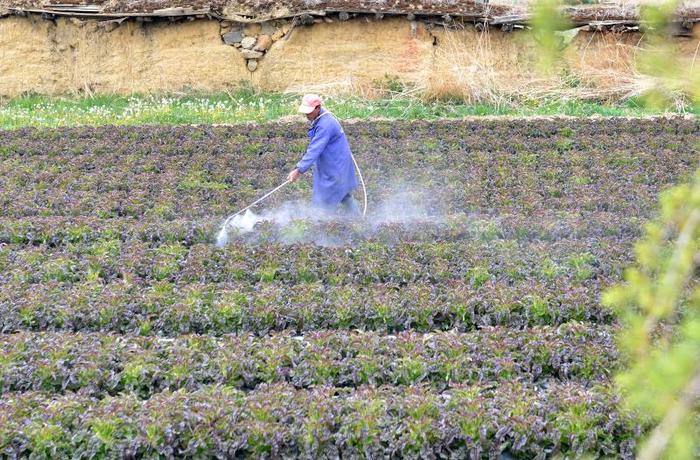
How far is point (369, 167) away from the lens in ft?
40.1

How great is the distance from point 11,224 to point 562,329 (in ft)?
20.3

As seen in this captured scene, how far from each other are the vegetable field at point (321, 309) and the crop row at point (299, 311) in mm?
18

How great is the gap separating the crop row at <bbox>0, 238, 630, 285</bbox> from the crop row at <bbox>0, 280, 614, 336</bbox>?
57 cm

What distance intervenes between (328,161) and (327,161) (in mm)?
11

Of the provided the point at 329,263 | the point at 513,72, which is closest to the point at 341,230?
the point at 329,263

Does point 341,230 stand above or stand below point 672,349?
below

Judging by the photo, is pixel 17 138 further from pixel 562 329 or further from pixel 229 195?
pixel 562 329

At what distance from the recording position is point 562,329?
6277 mm

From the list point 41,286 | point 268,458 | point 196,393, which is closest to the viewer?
point 268,458

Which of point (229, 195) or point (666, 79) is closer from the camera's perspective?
point (666, 79)

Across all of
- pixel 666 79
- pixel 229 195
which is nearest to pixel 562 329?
pixel 666 79

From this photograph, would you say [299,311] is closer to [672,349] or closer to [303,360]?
[303,360]

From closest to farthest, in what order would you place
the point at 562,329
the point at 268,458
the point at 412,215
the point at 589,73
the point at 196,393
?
the point at 268,458
the point at 196,393
the point at 562,329
the point at 412,215
the point at 589,73

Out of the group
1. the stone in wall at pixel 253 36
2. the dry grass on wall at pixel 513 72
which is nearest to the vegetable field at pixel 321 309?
the dry grass on wall at pixel 513 72
